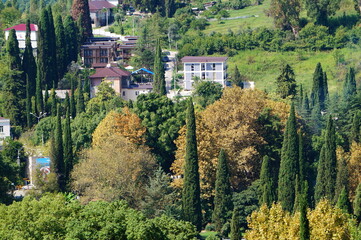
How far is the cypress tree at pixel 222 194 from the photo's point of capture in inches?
2881

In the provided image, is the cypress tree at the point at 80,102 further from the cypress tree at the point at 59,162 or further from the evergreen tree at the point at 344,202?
the evergreen tree at the point at 344,202

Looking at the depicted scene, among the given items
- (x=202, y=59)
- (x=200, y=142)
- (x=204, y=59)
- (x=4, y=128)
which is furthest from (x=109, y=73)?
(x=200, y=142)

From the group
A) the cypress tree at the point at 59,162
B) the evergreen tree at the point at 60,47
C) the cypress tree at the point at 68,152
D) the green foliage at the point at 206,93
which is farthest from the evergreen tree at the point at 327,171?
the evergreen tree at the point at 60,47

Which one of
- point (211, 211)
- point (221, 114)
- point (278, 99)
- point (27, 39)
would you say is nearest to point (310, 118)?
point (278, 99)

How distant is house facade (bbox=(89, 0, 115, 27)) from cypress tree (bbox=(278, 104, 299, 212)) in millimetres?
67189

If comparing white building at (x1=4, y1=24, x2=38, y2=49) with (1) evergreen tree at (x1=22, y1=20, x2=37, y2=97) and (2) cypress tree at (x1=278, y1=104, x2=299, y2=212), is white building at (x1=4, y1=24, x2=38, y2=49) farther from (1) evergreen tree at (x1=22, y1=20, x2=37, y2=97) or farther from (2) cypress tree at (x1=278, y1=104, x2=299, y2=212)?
(2) cypress tree at (x1=278, y1=104, x2=299, y2=212)

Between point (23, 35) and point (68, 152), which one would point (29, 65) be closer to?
point (23, 35)

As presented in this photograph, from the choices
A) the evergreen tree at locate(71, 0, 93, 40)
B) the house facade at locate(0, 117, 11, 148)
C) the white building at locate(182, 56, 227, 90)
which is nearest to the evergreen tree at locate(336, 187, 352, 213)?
the house facade at locate(0, 117, 11, 148)

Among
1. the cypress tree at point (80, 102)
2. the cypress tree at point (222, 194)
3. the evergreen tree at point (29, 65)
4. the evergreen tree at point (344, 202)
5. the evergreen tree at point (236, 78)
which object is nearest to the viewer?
the evergreen tree at point (344, 202)

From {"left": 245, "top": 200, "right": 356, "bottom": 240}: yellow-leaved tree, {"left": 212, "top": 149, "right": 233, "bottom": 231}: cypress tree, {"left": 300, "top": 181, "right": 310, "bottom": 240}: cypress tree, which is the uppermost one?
{"left": 300, "top": 181, "right": 310, "bottom": 240}: cypress tree

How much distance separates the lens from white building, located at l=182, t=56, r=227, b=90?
109 metres

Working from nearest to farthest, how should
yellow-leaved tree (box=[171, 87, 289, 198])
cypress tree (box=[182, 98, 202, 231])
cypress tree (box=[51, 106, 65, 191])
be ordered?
1. cypress tree (box=[182, 98, 202, 231])
2. yellow-leaved tree (box=[171, 87, 289, 198])
3. cypress tree (box=[51, 106, 65, 191])

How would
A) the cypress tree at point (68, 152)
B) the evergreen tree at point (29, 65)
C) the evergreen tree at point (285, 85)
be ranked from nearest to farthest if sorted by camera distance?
the cypress tree at point (68, 152)
the evergreen tree at point (285, 85)
the evergreen tree at point (29, 65)

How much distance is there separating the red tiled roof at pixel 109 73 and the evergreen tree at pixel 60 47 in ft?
11.6
